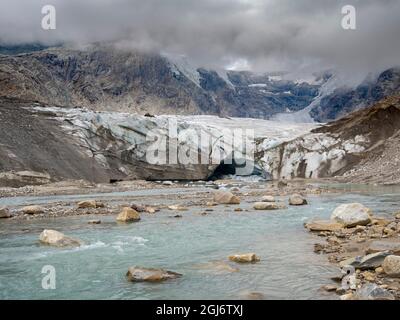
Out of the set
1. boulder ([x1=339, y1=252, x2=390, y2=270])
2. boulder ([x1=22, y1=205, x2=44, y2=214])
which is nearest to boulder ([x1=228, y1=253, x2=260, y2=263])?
boulder ([x1=339, y1=252, x2=390, y2=270])

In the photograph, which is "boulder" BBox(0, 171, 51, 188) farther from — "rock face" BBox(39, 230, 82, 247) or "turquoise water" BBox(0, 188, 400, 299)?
"rock face" BBox(39, 230, 82, 247)

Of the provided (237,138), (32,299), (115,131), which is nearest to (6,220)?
(32,299)

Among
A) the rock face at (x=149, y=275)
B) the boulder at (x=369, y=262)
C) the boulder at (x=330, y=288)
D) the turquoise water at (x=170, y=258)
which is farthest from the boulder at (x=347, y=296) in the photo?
the rock face at (x=149, y=275)

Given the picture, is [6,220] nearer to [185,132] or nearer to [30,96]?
[185,132]

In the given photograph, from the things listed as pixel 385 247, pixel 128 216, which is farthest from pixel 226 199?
pixel 385 247

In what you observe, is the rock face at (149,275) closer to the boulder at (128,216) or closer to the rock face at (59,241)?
the rock face at (59,241)

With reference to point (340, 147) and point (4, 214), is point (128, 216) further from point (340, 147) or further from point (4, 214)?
point (340, 147)
